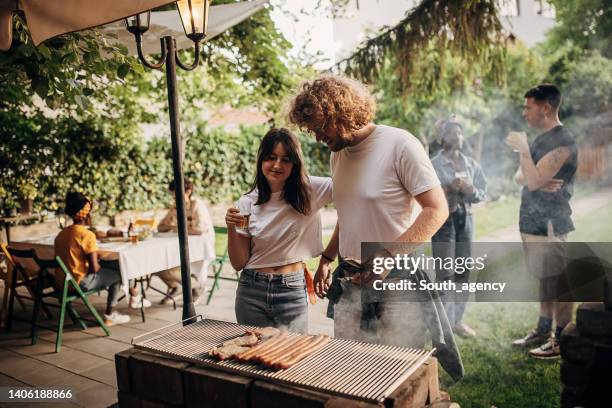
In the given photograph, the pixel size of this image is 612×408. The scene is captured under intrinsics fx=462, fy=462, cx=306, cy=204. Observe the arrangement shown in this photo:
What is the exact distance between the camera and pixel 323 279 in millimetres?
2518

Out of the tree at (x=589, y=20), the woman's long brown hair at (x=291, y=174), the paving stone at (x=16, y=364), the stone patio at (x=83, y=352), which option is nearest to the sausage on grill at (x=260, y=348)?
the woman's long brown hair at (x=291, y=174)

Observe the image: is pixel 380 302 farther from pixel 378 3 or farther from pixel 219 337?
pixel 378 3

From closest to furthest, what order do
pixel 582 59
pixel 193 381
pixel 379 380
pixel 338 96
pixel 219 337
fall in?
pixel 379 380
pixel 193 381
pixel 219 337
pixel 338 96
pixel 582 59

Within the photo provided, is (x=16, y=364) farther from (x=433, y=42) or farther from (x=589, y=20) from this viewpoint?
(x=589, y=20)

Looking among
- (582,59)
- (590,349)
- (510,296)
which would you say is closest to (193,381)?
(590,349)

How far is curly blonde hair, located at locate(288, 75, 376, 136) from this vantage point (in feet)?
6.95

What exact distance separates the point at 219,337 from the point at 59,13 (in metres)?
1.64

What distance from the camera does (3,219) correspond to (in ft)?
25.3

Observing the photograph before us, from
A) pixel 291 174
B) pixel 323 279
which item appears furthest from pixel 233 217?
pixel 323 279

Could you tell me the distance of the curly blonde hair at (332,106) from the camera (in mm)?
2119

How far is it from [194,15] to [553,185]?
2.87 meters

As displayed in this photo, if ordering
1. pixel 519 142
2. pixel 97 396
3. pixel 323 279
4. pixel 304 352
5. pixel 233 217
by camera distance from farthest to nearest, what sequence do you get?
pixel 519 142, pixel 97 396, pixel 323 279, pixel 233 217, pixel 304 352

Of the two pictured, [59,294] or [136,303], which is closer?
[59,294]

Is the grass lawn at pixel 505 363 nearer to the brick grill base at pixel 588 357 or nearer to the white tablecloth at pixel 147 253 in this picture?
the brick grill base at pixel 588 357
